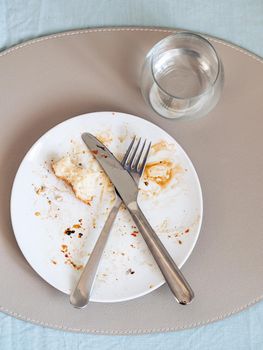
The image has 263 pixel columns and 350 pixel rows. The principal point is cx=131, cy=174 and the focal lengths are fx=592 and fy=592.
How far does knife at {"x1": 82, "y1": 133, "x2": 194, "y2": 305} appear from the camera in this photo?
33.5 inches

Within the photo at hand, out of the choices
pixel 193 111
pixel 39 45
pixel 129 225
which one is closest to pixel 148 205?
pixel 129 225

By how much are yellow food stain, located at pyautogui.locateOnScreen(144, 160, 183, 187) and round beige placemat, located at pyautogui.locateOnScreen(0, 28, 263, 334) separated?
0.14ft

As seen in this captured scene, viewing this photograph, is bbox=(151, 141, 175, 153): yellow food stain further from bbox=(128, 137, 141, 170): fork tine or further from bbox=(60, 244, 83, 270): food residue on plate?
bbox=(60, 244, 83, 270): food residue on plate

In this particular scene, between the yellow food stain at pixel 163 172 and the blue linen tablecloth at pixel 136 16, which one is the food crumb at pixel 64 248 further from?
the blue linen tablecloth at pixel 136 16

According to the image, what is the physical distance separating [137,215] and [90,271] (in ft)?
0.35

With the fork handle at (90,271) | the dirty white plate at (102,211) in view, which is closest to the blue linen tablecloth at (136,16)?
the dirty white plate at (102,211)

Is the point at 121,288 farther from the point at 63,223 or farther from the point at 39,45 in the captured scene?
the point at 39,45

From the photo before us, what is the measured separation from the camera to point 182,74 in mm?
931

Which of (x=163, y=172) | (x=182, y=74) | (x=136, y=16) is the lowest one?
(x=163, y=172)

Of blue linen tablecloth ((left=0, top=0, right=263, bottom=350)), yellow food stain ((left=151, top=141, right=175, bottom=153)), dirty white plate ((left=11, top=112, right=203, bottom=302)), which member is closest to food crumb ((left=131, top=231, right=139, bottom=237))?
dirty white plate ((left=11, top=112, right=203, bottom=302))

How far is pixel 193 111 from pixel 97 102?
15cm

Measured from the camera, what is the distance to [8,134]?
0.92 m

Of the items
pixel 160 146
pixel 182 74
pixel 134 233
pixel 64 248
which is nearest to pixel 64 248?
pixel 64 248

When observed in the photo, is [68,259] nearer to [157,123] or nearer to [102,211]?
[102,211]
